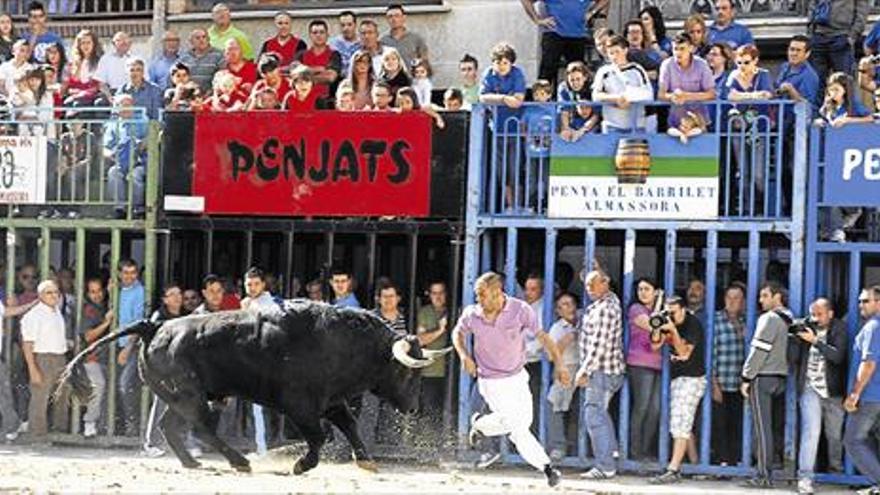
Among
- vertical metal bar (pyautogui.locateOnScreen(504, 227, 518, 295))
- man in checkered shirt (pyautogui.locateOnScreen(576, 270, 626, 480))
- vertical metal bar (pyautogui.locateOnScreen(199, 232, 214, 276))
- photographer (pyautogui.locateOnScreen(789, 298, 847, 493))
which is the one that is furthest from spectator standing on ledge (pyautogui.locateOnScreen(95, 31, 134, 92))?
photographer (pyautogui.locateOnScreen(789, 298, 847, 493))

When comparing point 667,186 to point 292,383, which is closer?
point 292,383

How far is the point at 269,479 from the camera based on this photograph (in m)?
14.5

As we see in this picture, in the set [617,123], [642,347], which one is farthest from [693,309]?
[617,123]

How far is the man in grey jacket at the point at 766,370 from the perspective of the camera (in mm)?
15164

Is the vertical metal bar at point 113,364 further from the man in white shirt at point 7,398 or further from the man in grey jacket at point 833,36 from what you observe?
the man in grey jacket at point 833,36

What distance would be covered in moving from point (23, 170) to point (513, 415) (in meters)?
6.52

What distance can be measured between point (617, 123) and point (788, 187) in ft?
5.16

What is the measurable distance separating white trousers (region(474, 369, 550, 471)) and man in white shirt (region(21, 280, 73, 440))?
17.2ft

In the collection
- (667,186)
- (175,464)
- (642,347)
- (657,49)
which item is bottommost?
(175,464)

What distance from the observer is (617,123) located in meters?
16.2

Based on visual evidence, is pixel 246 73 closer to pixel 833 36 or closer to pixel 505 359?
pixel 505 359

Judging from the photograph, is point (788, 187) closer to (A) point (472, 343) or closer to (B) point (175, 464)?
(A) point (472, 343)

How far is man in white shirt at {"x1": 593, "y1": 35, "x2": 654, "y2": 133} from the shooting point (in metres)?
16.0

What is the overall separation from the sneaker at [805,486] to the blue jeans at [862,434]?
15.7 inches
